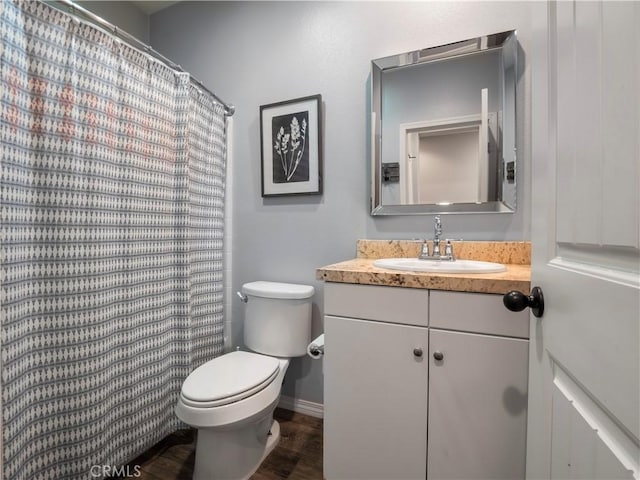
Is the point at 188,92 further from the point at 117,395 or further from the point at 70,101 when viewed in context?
the point at 117,395

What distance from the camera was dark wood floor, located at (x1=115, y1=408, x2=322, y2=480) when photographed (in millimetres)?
1289

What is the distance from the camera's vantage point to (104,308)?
119cm

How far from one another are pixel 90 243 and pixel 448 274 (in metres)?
1.31

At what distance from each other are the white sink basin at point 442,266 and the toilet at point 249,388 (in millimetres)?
521

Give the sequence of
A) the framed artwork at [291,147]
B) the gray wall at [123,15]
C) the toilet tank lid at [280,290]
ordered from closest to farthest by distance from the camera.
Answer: the toilet tank lid at [280,290]
the framed artwork at [291,147]
the gray wall at [123,15]

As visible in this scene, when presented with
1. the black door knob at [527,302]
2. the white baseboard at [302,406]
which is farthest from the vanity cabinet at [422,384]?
the white baseboard at [302,406]

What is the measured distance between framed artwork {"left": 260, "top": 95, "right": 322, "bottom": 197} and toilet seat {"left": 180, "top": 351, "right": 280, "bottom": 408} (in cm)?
91

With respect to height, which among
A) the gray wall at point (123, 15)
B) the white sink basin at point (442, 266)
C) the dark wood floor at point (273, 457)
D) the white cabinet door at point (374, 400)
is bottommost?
the dark wood floor at point (273, 457)

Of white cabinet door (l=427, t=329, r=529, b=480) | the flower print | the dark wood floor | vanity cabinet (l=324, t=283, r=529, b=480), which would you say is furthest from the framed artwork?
the dark wood floor

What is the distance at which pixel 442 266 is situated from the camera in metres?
1.08

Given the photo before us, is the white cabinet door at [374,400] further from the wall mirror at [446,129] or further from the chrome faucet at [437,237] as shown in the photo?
the wall mirror at [446,129]

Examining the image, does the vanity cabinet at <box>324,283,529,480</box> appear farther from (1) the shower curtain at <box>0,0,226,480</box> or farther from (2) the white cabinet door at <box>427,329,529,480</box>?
(1) the shower curtain at <box>0,0,226,480</box>

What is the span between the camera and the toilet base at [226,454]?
1.20 meters

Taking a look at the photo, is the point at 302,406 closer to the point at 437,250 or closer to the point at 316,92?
the point at 437,250
